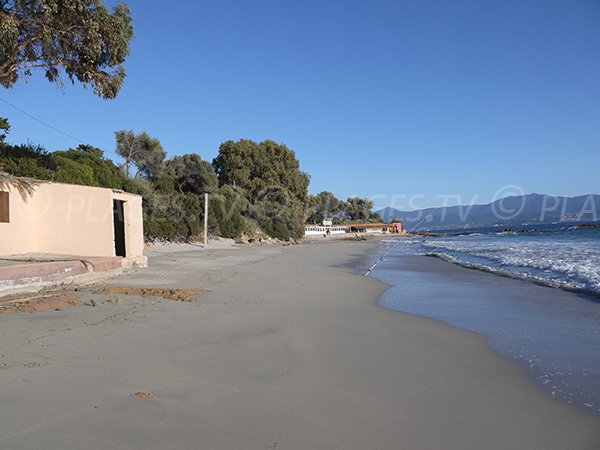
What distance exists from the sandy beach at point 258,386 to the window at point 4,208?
4.95 meters

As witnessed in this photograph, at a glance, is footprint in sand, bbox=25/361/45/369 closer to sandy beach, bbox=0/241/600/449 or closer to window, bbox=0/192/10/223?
sandy beach, bbox=0/241/600/449

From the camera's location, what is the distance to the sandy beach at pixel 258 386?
2.93 metres

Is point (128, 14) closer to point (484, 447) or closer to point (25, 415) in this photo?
point (25, 415)

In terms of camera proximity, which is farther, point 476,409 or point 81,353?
point 81,353

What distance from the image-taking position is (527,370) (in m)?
4.61

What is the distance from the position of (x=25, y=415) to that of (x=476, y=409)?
3270mm

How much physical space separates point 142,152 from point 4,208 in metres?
24.1

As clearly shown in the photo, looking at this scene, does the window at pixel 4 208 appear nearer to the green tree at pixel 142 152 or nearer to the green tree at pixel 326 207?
the green tree at pixel 142 152

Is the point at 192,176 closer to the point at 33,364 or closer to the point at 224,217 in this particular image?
the point at 224,217

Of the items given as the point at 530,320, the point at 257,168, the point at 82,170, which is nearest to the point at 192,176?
the point at 257,168

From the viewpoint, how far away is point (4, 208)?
10219 mm

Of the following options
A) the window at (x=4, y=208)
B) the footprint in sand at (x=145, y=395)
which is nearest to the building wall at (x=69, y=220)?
the window at (x=4, y=208)

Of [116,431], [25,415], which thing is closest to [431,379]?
[116,431]

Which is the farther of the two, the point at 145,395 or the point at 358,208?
the point at 358,208
